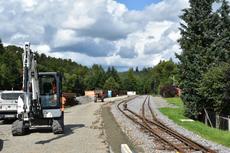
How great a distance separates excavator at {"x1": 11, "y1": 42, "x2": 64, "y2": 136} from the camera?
22516 millimetres

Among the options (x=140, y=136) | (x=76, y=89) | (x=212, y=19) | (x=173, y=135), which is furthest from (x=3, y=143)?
(x=76, y=89)

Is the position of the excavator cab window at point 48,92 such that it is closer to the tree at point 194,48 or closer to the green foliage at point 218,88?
the green foliage at point 218,88

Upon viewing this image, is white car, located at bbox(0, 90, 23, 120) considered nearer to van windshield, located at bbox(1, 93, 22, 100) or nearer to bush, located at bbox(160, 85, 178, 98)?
van windshield, located at bbox(1, 93, 22, 100)

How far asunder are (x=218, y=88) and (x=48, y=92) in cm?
1650

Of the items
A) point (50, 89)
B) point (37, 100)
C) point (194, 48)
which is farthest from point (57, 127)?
point (194, 48)

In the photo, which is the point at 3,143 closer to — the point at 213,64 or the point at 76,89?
the point at 213,64

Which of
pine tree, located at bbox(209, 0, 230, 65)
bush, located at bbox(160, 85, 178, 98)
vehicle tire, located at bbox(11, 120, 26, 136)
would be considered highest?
pine tree, located at bbox(209, 0, 230, 65)

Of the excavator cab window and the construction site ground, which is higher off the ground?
the excavator cab window

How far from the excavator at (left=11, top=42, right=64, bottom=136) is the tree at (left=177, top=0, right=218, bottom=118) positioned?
19.8 metres

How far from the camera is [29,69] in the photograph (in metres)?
22.9

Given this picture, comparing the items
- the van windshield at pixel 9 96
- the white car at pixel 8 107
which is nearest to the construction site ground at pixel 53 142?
the white car at pixel 8 107

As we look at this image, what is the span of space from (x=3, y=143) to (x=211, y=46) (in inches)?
1040

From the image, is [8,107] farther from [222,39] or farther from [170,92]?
[170,92]

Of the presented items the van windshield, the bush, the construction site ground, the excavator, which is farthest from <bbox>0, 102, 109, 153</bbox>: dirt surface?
the bush
